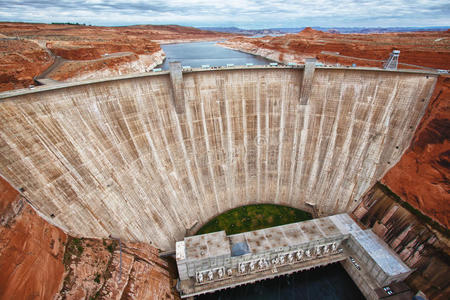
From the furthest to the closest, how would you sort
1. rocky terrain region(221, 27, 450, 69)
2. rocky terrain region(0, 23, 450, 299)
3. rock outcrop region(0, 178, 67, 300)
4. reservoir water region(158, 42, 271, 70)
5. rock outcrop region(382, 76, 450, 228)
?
reservoir water region(158, 42, 271, 70), rocky terrain region(221, 27, 450, 69), rock outcrop region(382, 76, 450, 228), rocky terrain region(0, 23, 450, 299), rock outcrop region(0, 178, 67, 300)

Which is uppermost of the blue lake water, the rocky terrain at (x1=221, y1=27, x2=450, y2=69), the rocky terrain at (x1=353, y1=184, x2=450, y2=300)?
the rocky terrain at (x1=221, y1=27, x2=450, y2=69)

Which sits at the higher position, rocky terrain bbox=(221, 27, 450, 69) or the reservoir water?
rocky terrain bbox=(221, 27, 450, 69)

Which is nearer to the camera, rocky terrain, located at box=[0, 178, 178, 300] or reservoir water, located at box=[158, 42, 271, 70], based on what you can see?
rocky terrain, located at box=[0, 178, 178, 300]

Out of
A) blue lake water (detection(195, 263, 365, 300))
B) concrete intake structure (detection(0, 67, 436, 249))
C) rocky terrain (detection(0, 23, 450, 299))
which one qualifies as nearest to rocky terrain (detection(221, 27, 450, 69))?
rocky terrain (detection(0, 23, 450, 299))

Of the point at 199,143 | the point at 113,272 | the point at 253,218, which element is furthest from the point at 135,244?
the point at 253,218

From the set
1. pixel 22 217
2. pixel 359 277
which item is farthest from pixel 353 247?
pixel 22 217

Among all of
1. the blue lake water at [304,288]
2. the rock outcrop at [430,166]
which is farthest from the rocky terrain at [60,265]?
the rock outcrop at [430,166]

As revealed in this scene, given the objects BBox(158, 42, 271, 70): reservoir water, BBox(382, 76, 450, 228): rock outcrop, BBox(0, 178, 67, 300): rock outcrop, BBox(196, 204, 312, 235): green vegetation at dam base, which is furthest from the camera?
BBox(158, 42, 271, 70): reservoir water

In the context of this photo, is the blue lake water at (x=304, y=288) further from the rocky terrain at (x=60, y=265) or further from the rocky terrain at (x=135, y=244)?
the rocky terrain at (x=60, y=265)

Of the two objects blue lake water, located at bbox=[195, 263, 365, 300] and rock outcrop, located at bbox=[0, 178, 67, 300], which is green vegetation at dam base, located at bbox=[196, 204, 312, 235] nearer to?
blue lake water, located at bbox=[195, 263, 365, 300]
